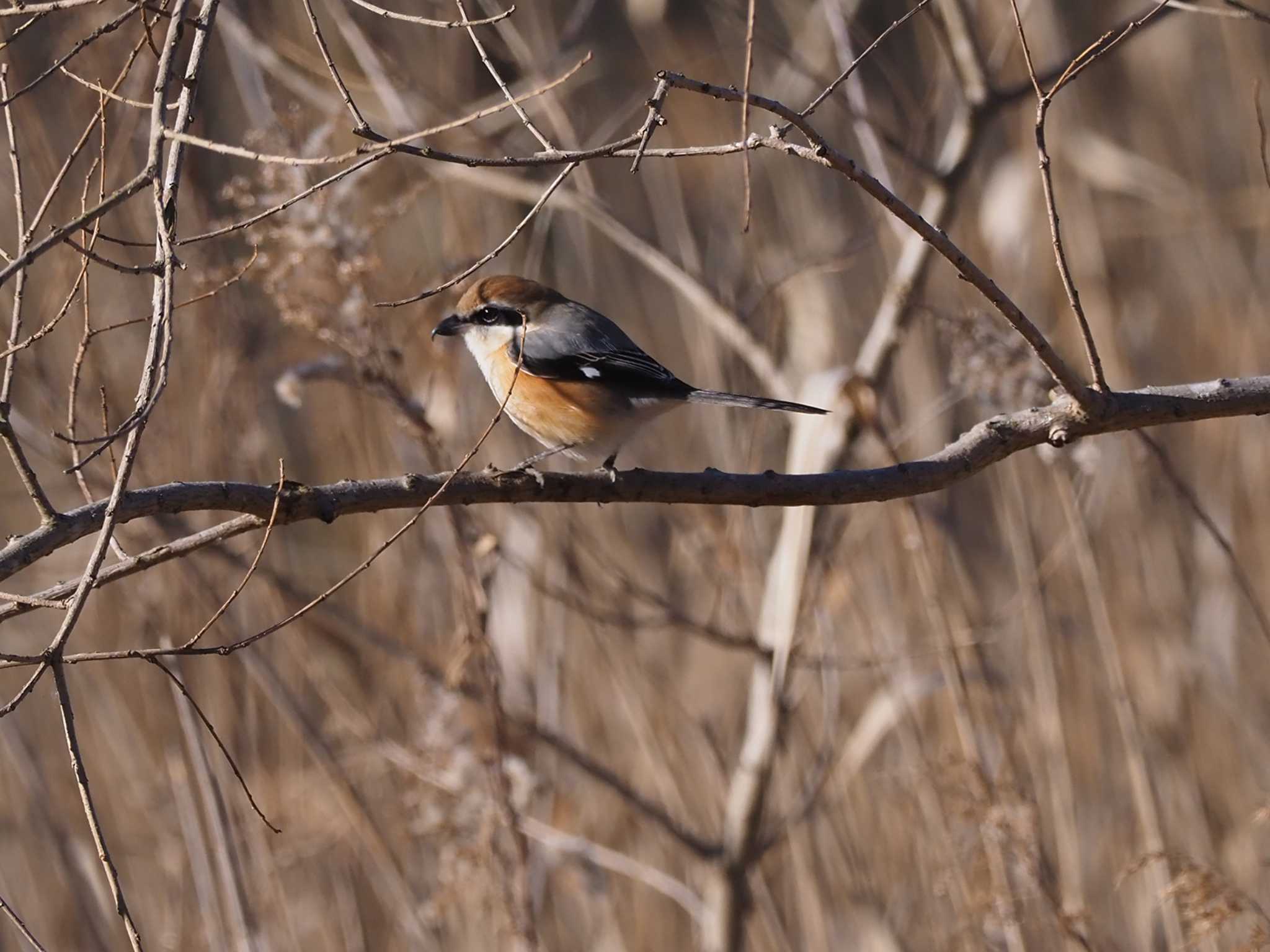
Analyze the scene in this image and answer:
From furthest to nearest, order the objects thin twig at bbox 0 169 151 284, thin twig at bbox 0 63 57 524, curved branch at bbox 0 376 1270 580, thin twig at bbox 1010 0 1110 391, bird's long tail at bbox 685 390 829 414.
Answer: bird's long tail at bbox 685 390 829 414 → curved branch at bbox 0 376 1270 580 → thin twig at bbox 1010 0 1110 391 → thin twig at bbox 0 63 57 524 → thin twig at bbox 0 169 151 284

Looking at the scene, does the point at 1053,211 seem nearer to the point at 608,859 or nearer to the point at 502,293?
the point at 502,293

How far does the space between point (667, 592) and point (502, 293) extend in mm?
978

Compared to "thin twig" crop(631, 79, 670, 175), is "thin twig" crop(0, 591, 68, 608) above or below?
below

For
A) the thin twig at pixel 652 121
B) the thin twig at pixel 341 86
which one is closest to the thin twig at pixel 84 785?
the thin twig at pixel 341 86

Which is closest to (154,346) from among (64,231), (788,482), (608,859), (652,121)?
(64,231)

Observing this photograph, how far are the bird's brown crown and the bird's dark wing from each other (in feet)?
0.23

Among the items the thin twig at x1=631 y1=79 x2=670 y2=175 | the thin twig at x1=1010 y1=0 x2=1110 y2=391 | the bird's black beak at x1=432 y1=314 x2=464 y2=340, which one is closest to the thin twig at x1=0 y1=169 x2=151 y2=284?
the thin twig at x1=631 y1=79 x2=670 y2=175

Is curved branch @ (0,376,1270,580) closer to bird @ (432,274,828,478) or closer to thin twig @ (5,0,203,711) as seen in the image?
thin twig @ (5,0,203,711)

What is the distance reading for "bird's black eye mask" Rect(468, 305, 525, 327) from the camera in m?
2.87

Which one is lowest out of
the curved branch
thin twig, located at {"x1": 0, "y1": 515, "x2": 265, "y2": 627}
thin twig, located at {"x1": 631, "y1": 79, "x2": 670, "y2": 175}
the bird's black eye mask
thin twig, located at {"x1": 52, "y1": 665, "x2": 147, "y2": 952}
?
thin twig, located at {"x1": 52, "y1": 665, "x2": 147, "y2": 952}

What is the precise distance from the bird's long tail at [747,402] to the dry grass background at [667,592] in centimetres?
32

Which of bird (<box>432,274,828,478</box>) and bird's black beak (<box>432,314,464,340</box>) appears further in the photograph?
bird's black beak (<box>432,314,464,340</box>)

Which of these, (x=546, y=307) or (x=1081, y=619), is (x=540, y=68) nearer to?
(x=546, y=307)

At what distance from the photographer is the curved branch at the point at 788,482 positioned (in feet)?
5.04
